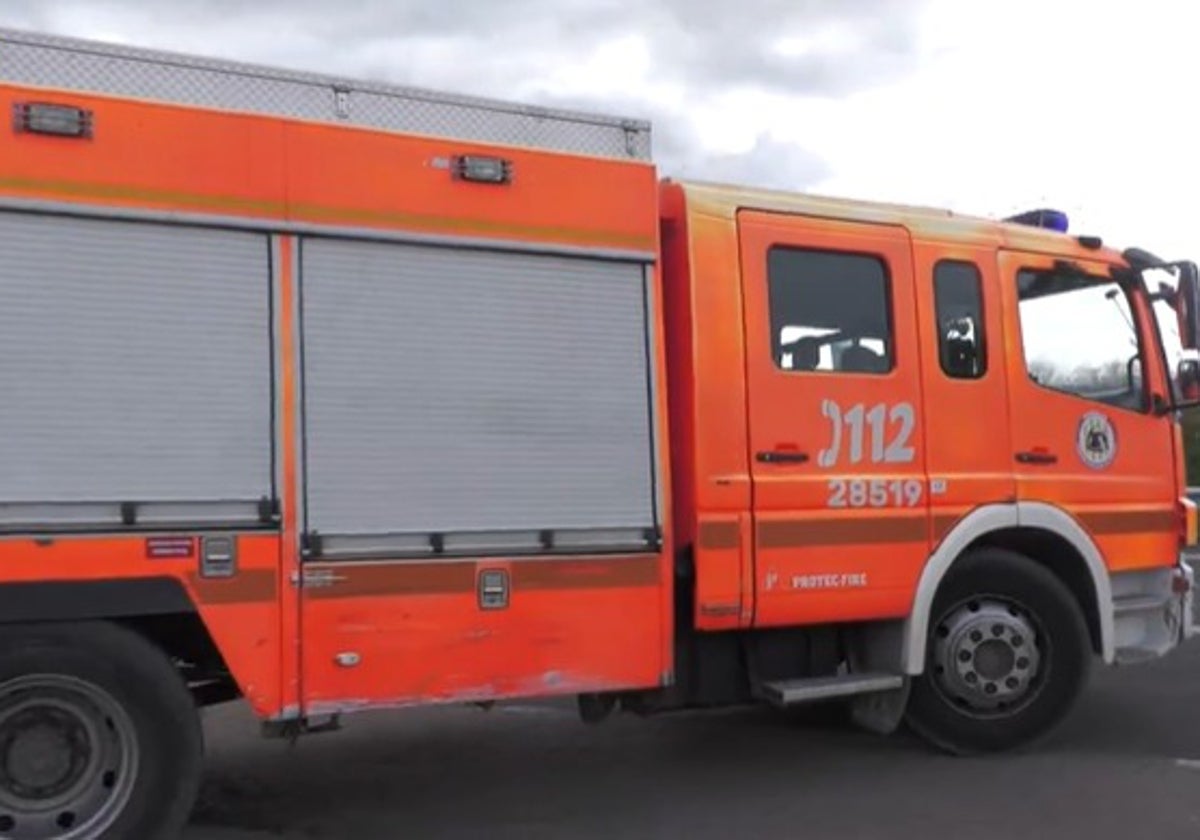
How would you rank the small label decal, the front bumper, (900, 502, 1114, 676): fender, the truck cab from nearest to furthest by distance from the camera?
the small label decal
the truck cab
(900, 502, 1114, 676): fender
the front bumper

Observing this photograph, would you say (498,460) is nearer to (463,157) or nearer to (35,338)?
(463,157)

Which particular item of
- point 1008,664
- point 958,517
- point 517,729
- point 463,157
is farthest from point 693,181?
point 517,729

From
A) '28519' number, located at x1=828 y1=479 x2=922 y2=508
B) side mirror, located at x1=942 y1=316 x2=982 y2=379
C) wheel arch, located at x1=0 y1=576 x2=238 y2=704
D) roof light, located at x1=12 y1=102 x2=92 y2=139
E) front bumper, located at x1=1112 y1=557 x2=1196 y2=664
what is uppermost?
roof light, located at x1=12 y1=102 x2=92 y2=139

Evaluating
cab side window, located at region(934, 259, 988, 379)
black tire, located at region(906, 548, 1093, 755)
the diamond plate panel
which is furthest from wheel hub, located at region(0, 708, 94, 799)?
cab side window, located at region(934, 259, 988, 379)

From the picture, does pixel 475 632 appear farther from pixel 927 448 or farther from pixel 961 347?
pixel 961 347

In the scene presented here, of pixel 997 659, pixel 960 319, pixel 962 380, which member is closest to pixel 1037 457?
pixel 962 380

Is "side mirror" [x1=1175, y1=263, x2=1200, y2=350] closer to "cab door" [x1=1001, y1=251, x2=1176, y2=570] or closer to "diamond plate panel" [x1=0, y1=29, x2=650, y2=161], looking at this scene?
"cab door" [x1=1001, y1=251, x2=1176, y2=570]

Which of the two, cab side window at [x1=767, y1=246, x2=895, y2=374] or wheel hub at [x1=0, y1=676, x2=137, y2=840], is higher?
cab side window at [x1=767, y1=246, x2=895, y2=374]

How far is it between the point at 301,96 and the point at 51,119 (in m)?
0.98

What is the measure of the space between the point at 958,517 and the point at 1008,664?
85cm

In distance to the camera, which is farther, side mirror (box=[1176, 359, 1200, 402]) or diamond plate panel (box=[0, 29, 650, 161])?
side mirror (box=[1176, 359, 1200, 402])

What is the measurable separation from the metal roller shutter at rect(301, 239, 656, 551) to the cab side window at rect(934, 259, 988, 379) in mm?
1771

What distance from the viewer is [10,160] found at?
496 centimetres

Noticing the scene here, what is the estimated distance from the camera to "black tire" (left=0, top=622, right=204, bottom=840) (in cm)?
491
